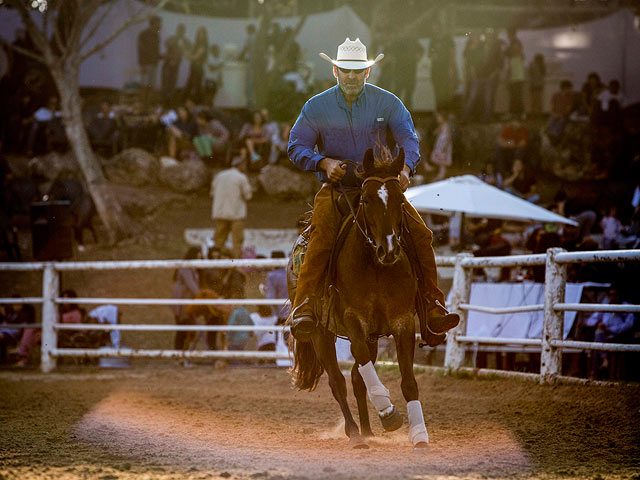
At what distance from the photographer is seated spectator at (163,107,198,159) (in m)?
20.8

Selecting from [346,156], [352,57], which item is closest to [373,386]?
[346,156]

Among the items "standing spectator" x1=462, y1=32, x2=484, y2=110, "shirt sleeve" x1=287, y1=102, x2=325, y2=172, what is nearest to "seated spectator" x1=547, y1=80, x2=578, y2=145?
"standing spectator" x1=462, y1=32, x2=484, y2=110

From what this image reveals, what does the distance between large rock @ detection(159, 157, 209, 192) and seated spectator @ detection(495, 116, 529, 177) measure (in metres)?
6.80

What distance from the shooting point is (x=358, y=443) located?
21.1ft

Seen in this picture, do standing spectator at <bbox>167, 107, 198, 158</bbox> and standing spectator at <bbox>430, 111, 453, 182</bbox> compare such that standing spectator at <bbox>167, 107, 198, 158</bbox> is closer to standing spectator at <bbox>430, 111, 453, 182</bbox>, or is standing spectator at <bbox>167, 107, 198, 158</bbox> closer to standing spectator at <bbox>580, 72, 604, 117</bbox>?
standing spectator at <bbox>430, 111, 453, 182</bbox>

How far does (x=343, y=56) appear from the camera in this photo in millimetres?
6855

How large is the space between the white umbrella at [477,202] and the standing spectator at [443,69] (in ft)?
29.0

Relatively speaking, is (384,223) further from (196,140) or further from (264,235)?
(196,140)

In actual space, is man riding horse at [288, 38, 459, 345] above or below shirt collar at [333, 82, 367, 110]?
below

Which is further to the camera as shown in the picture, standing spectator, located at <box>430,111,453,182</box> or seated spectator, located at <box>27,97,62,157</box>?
seated spectator, located at <box>27,97,62,157</box>

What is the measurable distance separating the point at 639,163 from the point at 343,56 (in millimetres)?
9921

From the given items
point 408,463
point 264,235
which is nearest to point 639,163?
point 264,235

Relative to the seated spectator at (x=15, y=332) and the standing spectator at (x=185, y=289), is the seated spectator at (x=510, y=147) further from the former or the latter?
the seated spectator at (x=15, y=332)

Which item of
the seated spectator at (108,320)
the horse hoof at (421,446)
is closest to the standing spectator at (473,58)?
Answer: the seated spectator at (108,320)
